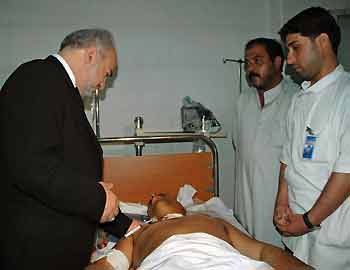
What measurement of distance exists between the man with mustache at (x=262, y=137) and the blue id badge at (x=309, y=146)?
681 mm

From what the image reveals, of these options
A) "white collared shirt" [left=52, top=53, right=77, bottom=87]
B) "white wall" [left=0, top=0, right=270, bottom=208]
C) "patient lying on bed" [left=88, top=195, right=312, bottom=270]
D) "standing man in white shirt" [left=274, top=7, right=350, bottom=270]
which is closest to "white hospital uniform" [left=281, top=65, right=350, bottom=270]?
"standing man in white shirt" [left=274, top=7, right=350, bottom=270]

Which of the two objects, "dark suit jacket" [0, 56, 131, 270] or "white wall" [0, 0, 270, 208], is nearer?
"dark suit jacket" [0, 56, 131, 270]

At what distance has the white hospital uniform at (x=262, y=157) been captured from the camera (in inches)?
103

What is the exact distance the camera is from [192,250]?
1.41 m

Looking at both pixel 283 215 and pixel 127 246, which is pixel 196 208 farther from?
pixel 127 246

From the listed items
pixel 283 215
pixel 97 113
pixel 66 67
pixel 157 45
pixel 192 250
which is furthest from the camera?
pixel 157 45

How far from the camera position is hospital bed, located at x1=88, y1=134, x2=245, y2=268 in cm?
258

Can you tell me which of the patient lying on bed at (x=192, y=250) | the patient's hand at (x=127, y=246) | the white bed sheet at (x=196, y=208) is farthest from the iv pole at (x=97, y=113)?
the patient's hand at (x=127, y=246)

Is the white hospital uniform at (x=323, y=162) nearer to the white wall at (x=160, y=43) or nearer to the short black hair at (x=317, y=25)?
the short black hair at (x=317, y=25)

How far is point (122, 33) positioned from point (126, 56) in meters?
0.20

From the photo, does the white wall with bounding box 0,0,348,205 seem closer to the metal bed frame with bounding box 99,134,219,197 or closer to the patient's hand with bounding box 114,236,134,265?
the metal bed frame with bounding box 99,134,219,197

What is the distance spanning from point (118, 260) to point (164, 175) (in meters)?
1.04

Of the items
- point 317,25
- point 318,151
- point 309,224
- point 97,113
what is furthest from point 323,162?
point 97,113

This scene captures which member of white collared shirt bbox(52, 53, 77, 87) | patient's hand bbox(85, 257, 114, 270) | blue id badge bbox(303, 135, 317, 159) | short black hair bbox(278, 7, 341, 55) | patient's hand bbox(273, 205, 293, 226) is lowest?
patient's hand bbox(85, 257, 114, 270)
